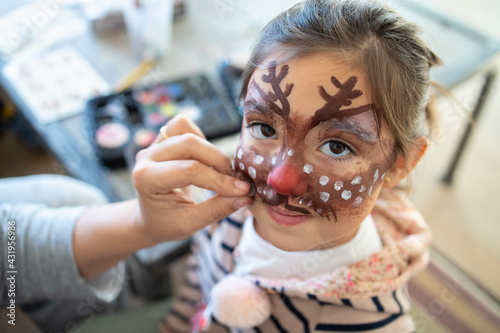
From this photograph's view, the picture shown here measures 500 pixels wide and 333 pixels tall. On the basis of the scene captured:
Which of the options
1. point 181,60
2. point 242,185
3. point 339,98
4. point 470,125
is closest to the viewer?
point 339,98

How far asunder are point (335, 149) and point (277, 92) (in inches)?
5.1

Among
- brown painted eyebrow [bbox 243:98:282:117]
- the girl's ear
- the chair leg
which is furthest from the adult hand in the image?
the chair leg

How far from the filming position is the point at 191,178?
74cm

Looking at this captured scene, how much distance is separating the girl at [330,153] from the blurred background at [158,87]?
1.45 feet

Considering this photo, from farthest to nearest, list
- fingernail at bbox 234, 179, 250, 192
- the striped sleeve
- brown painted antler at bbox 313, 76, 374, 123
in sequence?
the striped sleeve, fingernail at bbox 234, 179, 250, 192, brown painted antler at bbox 313, 76, 374, 123

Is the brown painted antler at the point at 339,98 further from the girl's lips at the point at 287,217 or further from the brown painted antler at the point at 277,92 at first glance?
the girl's lips at the point at 287,217

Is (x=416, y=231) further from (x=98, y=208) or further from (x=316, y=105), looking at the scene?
(x=98, y=208)

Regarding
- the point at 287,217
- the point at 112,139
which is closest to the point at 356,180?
the point at 287,217

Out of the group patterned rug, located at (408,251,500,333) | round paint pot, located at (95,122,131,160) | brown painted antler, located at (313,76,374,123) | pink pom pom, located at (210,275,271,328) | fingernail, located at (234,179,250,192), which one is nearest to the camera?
brown painted antler, located at (313,76,374,123)

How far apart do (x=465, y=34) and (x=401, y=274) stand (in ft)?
4.13

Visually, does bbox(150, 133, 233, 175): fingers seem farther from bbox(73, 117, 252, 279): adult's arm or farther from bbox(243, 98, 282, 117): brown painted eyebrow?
bbox(243, 98, 282, 117): brown painted eyebrow

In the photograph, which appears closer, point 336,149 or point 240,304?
point 336,149

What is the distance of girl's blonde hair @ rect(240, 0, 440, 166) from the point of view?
2.08ft

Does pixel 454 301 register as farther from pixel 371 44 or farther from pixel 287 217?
pixel 371 44
